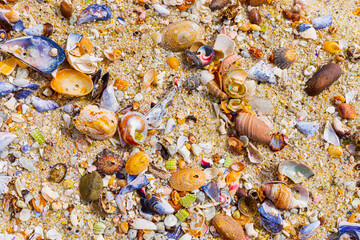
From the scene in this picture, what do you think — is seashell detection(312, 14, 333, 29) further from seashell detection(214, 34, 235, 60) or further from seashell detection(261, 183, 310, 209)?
seashell detection(261, 183, 310, 209)

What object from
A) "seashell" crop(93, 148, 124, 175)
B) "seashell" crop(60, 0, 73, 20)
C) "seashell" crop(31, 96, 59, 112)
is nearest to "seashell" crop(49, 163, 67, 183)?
"seashell" crop(93, 148, 124, 175)

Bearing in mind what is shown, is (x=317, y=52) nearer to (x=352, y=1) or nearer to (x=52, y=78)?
(x=352, y=1)

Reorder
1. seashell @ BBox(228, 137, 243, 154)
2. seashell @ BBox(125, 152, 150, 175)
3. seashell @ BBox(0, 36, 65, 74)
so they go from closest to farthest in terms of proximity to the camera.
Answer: seashell @ BBox(0, 36, 65, 74), seashell @ BBox(125, 152, 150, 175), seashell @ BBox(228, 137, 243, 154)

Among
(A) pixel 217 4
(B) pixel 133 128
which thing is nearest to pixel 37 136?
(B) pixel 133 128

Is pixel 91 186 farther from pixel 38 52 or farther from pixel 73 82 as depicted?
pixel 38 52

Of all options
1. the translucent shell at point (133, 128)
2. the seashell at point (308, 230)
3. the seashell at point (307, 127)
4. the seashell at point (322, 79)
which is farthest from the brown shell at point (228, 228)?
the seashell at point (322, 79)

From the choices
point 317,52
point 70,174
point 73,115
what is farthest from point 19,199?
point 317,52
